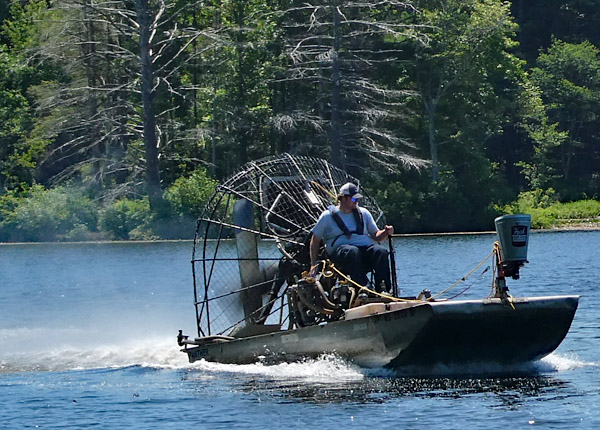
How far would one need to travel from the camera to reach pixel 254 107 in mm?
63438

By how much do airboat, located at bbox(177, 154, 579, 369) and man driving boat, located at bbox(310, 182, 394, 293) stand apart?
192 millimetres

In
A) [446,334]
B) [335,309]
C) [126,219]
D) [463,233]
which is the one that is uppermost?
[126,219]

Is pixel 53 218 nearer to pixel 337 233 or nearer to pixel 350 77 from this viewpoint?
pixel 350 77

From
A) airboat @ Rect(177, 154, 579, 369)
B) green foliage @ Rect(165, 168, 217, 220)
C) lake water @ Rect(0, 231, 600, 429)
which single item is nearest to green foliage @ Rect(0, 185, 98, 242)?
green foliage @ Rect(165, 168, 217, 220)

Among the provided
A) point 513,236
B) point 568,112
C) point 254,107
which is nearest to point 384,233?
point 513,236

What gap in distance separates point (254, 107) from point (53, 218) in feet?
33.3

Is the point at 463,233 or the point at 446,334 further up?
the point at 463,233

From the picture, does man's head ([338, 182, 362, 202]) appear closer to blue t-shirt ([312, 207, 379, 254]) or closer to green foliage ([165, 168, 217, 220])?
blue t-shirt ([312, 207, 379, 254])

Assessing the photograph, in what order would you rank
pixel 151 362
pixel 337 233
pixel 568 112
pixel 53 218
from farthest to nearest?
pixel 568 112 < pixel 53 218 < pixel 151 362 < pixel 337 233

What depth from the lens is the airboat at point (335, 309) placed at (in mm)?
17625

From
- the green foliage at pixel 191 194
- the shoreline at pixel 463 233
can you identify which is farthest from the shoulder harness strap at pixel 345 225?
the green foliage at pixel 191 194

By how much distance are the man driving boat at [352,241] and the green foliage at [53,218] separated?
1647 inches

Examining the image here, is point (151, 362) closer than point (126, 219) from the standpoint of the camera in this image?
Yes

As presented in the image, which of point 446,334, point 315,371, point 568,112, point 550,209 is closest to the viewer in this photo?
point 446,334
